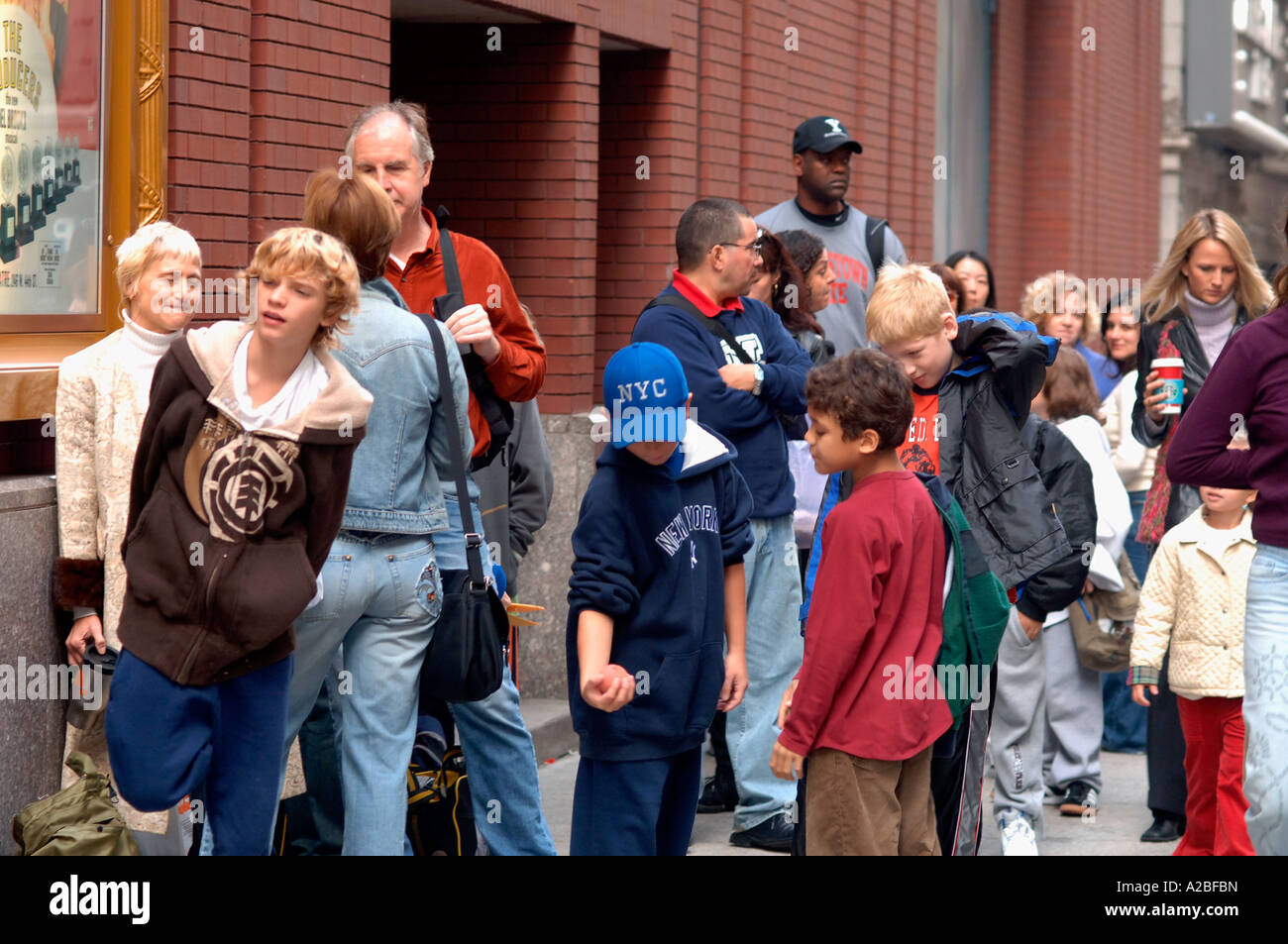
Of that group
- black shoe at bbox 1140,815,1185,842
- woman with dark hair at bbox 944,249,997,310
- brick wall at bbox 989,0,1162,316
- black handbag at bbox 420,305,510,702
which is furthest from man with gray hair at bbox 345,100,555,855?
brick wall at bbox 989,0,1162,316

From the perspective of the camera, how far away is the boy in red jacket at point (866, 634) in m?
4.26

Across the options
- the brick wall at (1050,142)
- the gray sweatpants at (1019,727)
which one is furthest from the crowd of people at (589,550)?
the brick wall at (1050,142)

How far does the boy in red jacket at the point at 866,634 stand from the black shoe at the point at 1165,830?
2.60 meters

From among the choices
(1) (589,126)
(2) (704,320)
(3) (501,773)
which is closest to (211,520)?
(3) (501,773)

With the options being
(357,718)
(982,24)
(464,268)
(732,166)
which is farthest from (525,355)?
(982,24)

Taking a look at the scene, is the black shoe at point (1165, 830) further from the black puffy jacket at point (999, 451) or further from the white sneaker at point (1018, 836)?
the black puffy jacket at point (999, 451)

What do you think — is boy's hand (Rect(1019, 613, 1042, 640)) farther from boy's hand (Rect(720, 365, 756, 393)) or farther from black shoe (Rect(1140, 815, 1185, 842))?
black shoe (Rect(1140, 815, 1185, 842))

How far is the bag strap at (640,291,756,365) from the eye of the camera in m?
6.37

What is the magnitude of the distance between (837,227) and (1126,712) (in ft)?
9.13

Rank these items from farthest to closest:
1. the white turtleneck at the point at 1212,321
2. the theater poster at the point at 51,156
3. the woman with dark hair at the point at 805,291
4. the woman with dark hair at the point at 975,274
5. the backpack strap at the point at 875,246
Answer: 1. the woman with dark hair at the point at 975,274
2. the backpack strap at the point at 875,246
3. the woman with dark hair at the point at 805,291
4. the white turtleneck at the point at 1212,321
5. the theater poster at the point at 51,156

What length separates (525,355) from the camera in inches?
200

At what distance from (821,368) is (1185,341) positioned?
2899mm

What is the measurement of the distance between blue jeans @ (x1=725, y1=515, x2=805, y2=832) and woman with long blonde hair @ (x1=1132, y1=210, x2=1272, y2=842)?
142cm

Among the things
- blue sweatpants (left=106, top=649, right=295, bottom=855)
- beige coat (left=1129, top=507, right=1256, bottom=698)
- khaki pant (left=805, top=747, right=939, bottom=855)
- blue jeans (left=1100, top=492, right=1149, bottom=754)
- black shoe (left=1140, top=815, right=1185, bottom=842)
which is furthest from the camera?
blue jeans (left=1100, top=492, right=1149, bottom=754)
